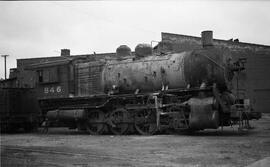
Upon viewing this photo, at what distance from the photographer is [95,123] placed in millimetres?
18656

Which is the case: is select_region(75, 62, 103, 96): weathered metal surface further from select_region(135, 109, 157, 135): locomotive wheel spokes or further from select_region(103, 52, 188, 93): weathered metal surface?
select_region(135, 109, 157, 135): locomotive wheel spokes

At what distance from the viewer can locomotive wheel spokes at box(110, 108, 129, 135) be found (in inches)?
694

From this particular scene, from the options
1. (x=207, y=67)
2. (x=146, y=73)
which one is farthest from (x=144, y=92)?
(x=207, y=67)

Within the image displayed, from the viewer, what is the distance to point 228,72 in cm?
1634

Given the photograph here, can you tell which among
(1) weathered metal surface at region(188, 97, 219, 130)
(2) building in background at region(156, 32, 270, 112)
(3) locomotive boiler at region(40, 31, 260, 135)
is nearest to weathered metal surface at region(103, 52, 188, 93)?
(3) locomotive boiler at region(40, 31, 260, 135)

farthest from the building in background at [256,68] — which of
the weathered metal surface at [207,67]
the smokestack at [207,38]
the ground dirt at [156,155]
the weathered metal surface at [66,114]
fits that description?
the ground dirt at [156,155]

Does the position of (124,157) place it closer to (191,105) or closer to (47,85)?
(191,105)

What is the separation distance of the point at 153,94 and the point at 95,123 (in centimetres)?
350

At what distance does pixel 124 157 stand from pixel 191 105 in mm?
6516

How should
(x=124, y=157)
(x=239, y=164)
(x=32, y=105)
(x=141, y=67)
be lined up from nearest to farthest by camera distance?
(x=239, y=164) < (x=124, y=157) < (x=141, y=67) < (x=32, y=105)

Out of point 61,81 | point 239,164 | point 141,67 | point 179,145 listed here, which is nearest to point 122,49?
point 141,67

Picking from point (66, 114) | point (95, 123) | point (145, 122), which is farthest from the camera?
point (66, 114)

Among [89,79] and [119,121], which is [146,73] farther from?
[89,79]

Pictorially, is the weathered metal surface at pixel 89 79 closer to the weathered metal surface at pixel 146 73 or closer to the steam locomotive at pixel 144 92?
the steam locomotive at pixel 144 92
